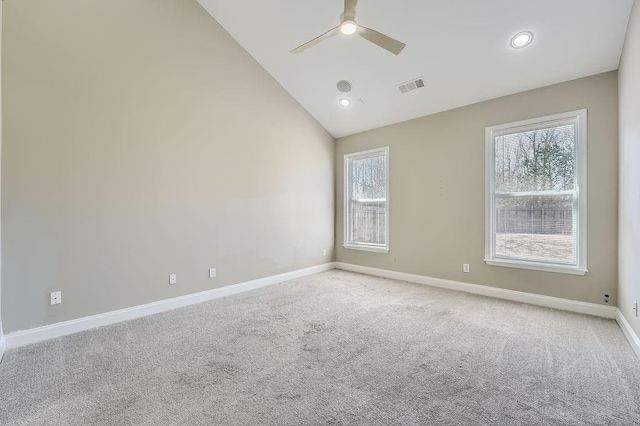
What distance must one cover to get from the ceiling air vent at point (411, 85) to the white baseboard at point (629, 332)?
3.39 m

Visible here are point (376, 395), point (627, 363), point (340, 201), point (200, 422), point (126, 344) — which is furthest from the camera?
point (340, 201)

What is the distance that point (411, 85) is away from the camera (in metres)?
4.05

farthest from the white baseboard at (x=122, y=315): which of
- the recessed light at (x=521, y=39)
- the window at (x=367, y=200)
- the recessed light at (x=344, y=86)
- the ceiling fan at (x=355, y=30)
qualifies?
the recessed light at (x=521, y=39)

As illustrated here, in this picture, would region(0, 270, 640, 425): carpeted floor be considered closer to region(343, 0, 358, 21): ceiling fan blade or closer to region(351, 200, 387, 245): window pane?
region(351, 200, 387, 245): window pane

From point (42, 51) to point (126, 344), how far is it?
2772mm

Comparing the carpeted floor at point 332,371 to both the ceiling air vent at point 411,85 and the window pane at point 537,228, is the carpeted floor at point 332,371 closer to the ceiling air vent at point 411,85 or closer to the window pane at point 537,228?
the window pane at point 537,228

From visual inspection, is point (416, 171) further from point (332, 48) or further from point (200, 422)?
point (200, 422)

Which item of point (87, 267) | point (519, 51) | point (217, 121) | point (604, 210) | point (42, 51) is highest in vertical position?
point (519, 51)

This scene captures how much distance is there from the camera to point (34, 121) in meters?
2.64

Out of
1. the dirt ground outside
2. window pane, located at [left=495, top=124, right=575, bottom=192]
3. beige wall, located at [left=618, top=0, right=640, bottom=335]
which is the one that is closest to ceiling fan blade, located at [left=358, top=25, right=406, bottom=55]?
beige wall, located at [left=618, top=0, right=640, bottom=335]

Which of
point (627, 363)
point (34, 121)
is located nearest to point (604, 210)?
point (627, 363)

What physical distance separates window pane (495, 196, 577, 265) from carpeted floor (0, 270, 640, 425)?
728 mm

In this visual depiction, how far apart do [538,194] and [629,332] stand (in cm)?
166

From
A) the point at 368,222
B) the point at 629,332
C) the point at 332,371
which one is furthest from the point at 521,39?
the point at 332,371
